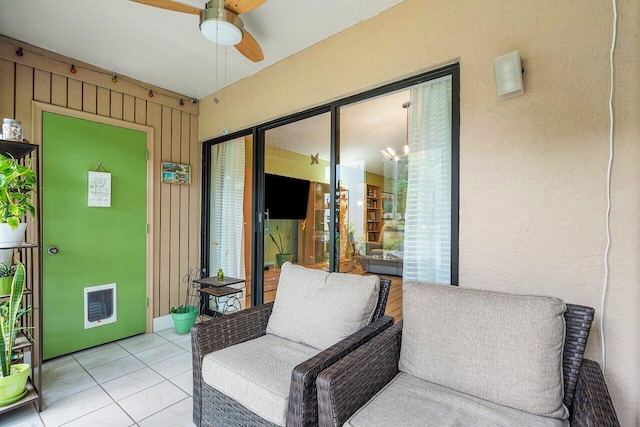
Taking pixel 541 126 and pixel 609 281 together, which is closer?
pixel 609 281

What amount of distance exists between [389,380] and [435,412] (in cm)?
30

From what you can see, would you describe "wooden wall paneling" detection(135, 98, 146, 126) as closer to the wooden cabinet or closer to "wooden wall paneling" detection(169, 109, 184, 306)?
"wooden wall paneling" detection(169, 109, 184, 306)

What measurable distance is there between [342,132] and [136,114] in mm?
2275

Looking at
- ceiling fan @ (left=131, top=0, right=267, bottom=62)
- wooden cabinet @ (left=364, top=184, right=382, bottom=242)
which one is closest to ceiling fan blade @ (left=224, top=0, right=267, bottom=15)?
ceiling fan @ (left=131, top=0, right=267, bottom=62)

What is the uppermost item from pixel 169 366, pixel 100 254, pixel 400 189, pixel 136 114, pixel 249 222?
pixel 136 114

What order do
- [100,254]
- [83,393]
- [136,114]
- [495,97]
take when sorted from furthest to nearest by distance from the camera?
[136,114] → [100,254] → [83,393] → [495,97]

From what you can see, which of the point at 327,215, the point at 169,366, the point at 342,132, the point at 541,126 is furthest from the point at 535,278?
the point at 169,366

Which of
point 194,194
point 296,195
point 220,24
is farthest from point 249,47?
point 194,194

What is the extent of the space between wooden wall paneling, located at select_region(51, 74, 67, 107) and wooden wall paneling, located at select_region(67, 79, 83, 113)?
28mm

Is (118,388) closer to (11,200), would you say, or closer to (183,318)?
(183,318)

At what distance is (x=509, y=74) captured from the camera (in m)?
1.51

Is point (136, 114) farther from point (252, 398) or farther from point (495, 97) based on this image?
point (495, 97)

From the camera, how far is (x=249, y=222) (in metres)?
3.23

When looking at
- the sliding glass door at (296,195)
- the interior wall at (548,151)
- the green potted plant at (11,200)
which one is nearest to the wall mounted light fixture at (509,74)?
the interior wall at (548,151)
